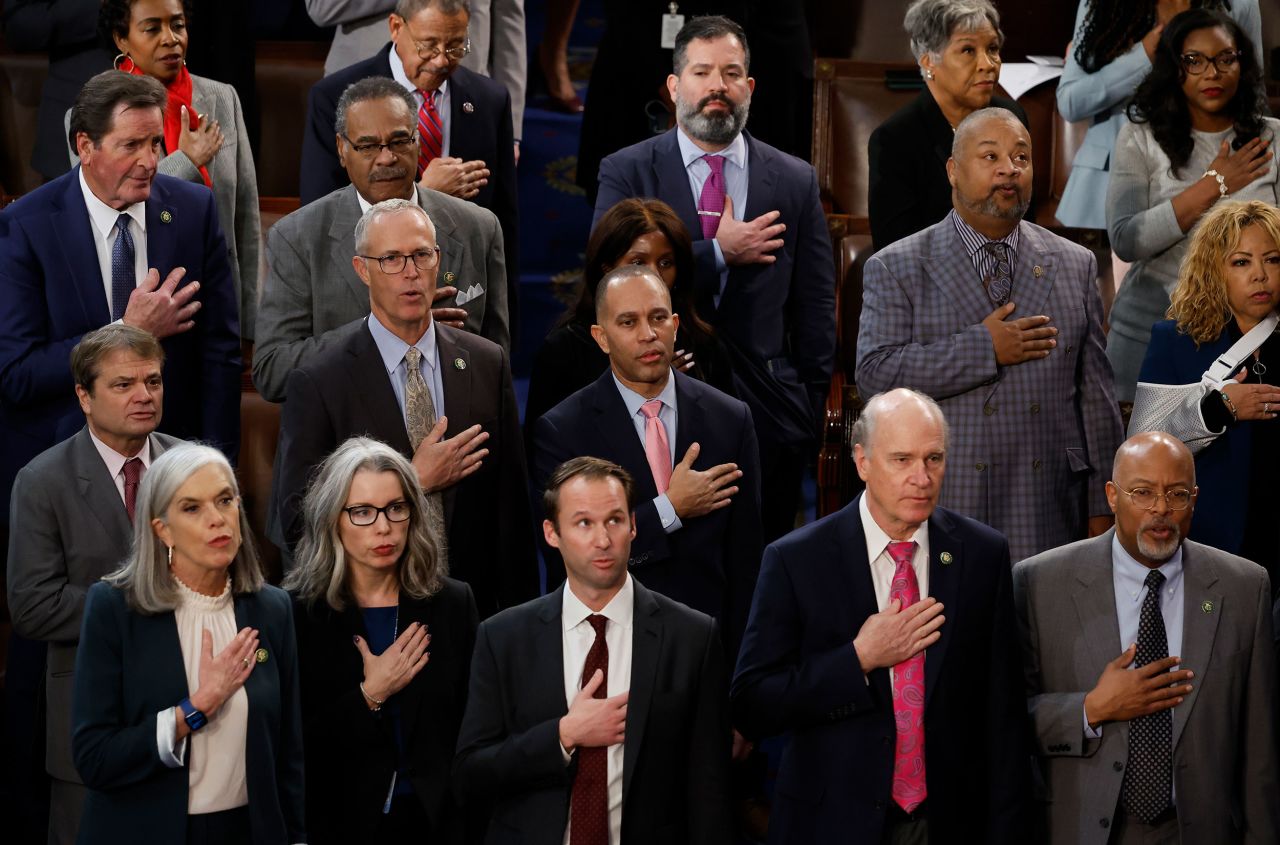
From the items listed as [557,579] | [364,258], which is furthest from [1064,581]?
[364,258]

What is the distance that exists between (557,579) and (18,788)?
56.6 inches

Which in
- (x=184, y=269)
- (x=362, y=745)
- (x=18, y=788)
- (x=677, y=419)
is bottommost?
(x=18, y=788)

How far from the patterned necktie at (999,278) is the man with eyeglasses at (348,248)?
1348 millimetres

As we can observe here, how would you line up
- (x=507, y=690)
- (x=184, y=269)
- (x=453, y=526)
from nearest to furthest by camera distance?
(x=507, y=690) → (x=453, y=526) → (x=184, y=269)

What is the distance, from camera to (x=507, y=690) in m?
3.73

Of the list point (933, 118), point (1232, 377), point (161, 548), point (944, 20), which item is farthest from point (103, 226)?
point (1232, 377)

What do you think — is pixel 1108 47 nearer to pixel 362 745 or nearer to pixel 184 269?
pixel 184 269

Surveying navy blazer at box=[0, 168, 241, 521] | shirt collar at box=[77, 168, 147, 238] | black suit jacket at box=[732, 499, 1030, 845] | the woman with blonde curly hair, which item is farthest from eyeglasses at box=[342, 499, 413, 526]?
the woman with blonde curly hair

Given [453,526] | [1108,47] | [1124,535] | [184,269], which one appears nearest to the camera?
[1124,535]

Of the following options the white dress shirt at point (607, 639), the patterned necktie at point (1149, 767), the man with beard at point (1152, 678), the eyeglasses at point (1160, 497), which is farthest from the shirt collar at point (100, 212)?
the patterned necktie at point (1149, 767)

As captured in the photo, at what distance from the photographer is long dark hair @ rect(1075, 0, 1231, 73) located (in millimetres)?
6199

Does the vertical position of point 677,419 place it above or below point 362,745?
above

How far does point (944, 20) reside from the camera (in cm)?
554

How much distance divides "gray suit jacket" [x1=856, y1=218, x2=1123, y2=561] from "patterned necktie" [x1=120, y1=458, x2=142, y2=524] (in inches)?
70.7
